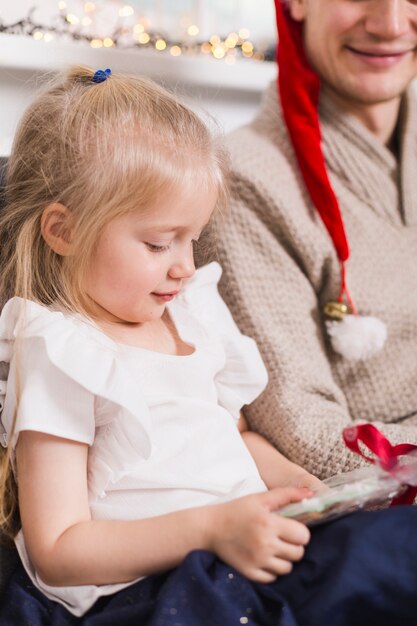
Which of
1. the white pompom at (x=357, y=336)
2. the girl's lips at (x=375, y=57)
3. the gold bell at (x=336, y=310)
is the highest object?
the girl's lips at (x=375, y=57)

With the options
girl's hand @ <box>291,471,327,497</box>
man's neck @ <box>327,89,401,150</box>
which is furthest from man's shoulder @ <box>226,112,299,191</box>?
girl's hand @ <box>291,471,327,497</box>

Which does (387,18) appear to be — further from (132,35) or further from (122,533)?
(122,533)

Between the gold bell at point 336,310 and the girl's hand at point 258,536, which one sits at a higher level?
the girl's hand at point 258,536

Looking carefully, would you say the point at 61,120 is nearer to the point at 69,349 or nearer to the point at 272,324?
the point at 69,349

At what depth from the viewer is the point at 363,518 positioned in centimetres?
79

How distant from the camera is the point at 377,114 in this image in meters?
1.37

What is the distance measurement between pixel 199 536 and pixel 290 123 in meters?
0.73

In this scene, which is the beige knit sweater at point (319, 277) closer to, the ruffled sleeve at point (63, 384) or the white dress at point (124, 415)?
the white dress at point (124, 415)

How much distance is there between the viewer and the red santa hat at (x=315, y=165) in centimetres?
121

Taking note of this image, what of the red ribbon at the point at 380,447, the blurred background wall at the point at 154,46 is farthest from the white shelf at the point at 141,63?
the red ribbon at the point at 380,447

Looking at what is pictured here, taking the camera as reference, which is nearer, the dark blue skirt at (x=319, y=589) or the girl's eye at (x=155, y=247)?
the dark blue skirt at (x=319, y=589)

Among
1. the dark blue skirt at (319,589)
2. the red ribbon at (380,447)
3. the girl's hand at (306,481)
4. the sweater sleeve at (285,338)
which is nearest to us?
the dark blue skirt at (319,589)

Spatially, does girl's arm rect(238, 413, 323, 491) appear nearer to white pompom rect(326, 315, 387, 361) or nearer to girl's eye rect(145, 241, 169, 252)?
white pompom rect(326, 315, 387, 361)

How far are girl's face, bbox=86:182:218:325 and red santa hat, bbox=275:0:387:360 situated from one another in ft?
1.15
